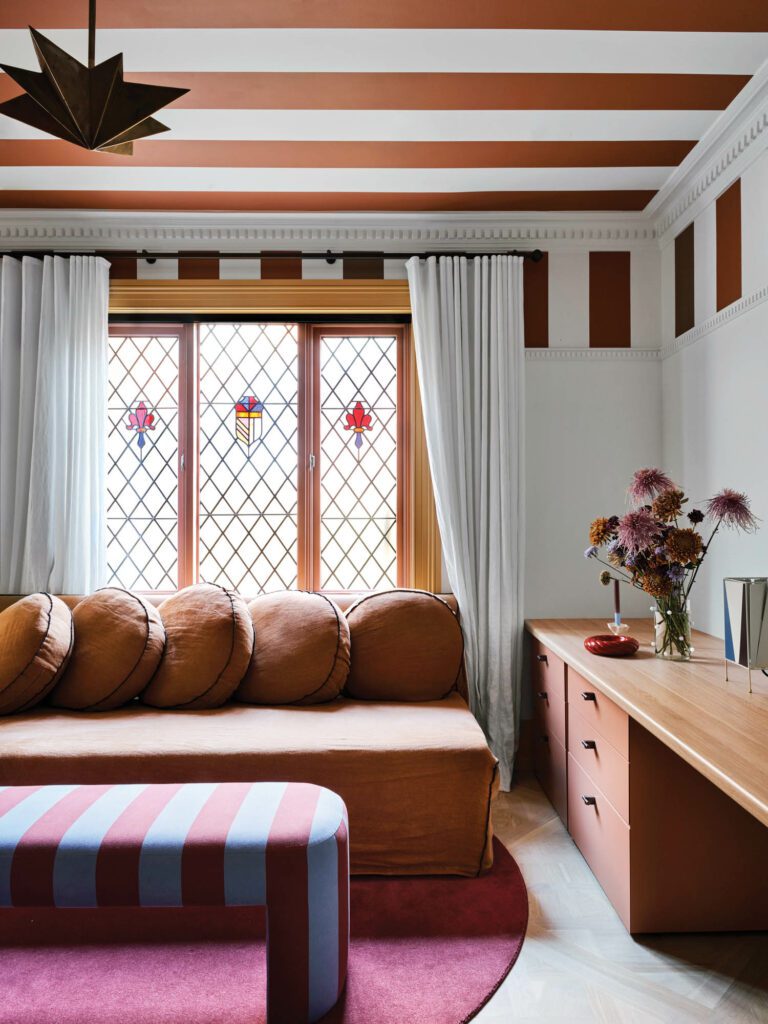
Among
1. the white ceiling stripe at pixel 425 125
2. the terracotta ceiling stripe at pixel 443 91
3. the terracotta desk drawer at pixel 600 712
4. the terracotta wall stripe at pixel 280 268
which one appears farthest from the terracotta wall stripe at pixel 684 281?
the terracotta wall stripe at pixel 280 268

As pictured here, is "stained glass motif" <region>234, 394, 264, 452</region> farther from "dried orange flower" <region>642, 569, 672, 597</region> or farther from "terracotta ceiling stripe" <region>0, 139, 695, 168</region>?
"dried orange flower" <region>642, 569, 672, 597</region>

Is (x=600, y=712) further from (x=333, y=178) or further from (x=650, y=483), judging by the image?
(x=333, y=178)

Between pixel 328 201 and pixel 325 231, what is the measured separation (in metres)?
0.20

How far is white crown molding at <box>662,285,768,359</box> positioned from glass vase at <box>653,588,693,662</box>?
1.02 m

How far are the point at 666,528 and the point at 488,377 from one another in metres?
1.12

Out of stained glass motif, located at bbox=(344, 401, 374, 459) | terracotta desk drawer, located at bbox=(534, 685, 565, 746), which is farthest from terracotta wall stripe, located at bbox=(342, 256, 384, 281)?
terracotta desk drawer, located at bbox=(534, 685, 565, 746)

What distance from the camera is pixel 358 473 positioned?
3.29 metres

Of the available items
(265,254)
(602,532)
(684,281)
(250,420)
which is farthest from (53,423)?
(684,281)

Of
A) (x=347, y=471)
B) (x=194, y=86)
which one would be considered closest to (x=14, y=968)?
(x=347, y=471)

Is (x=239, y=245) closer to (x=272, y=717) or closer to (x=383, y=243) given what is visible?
(x=383, y=243)

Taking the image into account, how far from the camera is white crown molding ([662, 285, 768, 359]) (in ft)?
7.70

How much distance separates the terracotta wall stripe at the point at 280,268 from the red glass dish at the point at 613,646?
6.88 feet

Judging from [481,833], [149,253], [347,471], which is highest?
[149,253]

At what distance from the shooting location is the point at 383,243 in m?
3.19
